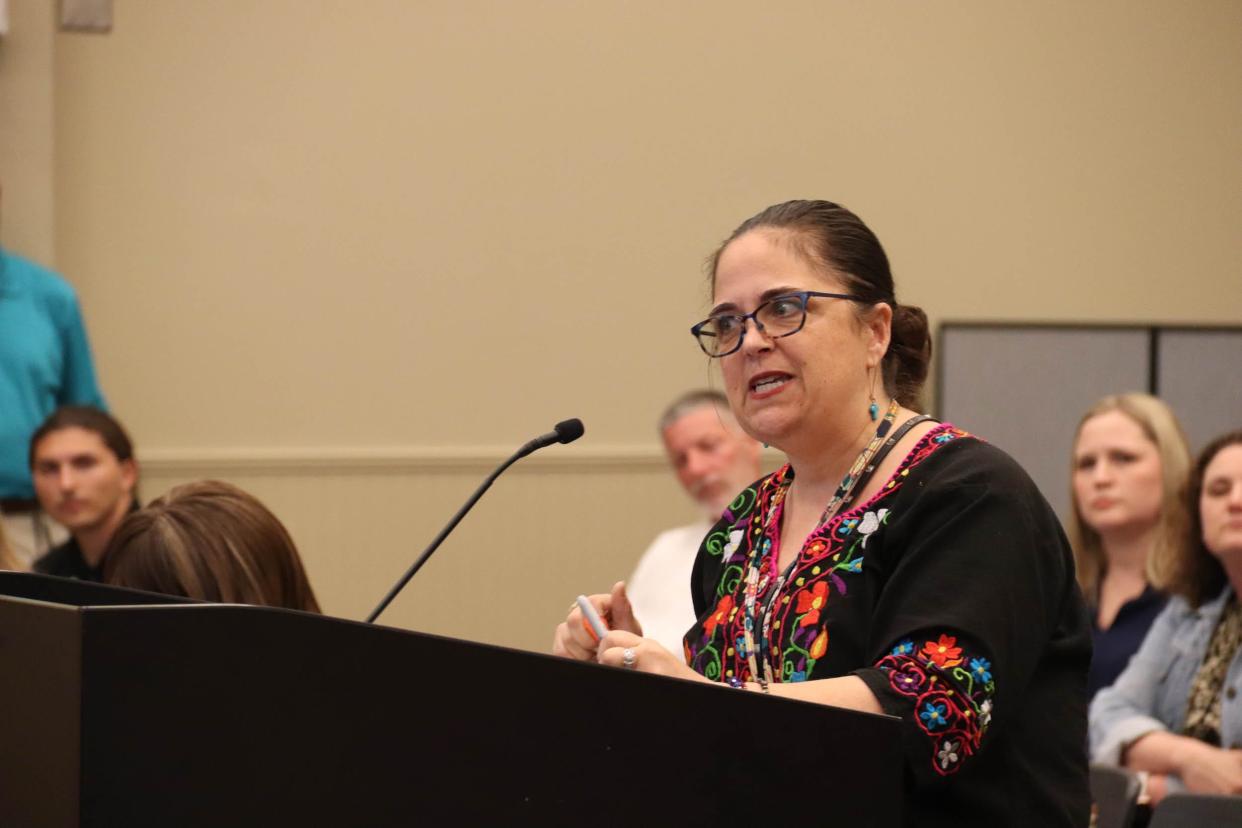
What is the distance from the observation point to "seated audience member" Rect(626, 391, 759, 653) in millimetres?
4023

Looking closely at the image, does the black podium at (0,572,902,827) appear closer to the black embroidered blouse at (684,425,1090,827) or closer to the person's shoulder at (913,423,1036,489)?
the black embroidered blouse at (684,425,1090,827)

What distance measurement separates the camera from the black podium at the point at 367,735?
1.04 meters

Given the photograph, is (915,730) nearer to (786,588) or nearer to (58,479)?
(786,588)

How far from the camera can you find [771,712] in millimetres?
1172

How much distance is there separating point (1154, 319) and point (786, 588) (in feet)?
16.8

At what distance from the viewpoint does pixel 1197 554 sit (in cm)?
317

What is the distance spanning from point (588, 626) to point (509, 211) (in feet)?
13.9

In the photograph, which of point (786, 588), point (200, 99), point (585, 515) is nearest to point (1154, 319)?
point (585, 515)

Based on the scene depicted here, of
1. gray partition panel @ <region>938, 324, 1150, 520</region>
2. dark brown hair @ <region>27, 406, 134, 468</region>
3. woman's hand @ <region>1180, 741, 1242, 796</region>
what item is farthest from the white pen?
gray partition panel @ <region>938, 324, 1150, 520</region>

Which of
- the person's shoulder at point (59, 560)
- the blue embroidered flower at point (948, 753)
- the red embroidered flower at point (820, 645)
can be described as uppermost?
the red embroidered flower at point (820, 645)

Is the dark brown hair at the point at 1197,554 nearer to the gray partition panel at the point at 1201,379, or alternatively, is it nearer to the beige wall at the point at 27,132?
the gray partition panel at the point at 1201,379

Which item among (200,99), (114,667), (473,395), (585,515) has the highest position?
(200,99)

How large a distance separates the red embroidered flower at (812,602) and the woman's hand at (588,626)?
0.16 meters

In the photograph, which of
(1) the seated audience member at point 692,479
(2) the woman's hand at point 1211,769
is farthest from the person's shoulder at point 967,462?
(1) the seated audience member at point 692,479
